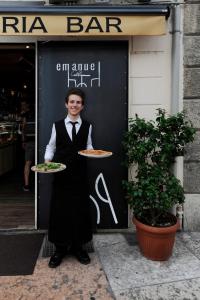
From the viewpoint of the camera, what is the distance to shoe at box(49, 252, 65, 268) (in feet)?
13.9

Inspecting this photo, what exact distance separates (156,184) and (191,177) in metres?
1.22

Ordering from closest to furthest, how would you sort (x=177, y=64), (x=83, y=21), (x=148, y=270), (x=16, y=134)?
(x=148, y=270)
(x=83, y=21)
(x=177, y=64)
(x=16, y=134)

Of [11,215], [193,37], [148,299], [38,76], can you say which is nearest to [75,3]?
[38,76]

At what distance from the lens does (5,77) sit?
12930 mm

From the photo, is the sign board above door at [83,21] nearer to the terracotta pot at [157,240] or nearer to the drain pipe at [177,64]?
the drain pipe at [177,64]

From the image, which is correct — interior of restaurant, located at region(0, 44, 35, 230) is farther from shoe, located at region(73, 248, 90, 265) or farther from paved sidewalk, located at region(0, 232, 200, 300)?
paved sidewalk, located at region(0, 232, 200, 300)

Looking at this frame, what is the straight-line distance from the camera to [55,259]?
427 cm

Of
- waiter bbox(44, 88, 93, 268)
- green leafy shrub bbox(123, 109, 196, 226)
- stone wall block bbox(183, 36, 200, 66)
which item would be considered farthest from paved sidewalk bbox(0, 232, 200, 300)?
stone wall block bbox(183, 36, 200, 66)

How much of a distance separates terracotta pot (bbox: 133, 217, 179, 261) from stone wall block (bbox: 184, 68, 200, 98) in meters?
2.10

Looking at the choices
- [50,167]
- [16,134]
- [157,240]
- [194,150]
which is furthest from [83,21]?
[16,134]

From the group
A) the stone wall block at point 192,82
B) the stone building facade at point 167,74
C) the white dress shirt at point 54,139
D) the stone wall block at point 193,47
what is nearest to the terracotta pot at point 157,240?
the stone building facade at point 167,74

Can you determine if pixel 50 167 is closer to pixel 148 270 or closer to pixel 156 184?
pixel 156 184

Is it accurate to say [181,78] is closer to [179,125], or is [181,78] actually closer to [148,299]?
[179,125]

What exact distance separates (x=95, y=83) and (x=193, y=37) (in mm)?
1646
